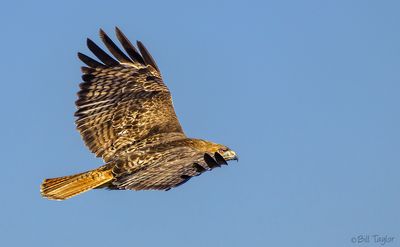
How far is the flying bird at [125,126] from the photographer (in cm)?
1536

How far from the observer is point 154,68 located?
1753 cm

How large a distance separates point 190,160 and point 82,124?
2964mm

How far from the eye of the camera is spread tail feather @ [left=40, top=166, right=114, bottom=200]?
50.4 ft

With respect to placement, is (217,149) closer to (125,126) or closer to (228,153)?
(228,153)

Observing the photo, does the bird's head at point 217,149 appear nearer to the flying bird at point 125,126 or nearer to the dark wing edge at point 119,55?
the flying bird at point 125,126

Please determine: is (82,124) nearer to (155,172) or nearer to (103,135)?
(103,135)

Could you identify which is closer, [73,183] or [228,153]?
[73,183]

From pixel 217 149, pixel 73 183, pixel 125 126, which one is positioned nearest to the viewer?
pixel 73 183

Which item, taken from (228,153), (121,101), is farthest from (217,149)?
(121,101)

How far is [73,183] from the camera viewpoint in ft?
50.9

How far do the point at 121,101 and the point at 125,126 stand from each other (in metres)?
0.51

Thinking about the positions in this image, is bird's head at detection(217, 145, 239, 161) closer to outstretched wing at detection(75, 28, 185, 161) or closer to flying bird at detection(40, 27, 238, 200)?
flying bird at detection(40, 27, 238, 200)

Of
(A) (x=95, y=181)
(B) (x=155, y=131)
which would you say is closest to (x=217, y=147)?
(B) (x=155, y=131)

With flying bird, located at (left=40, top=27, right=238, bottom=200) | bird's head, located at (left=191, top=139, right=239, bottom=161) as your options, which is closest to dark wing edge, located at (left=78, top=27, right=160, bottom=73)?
flying bird, located at (left=40, top=27, right=238, bottom=200)
